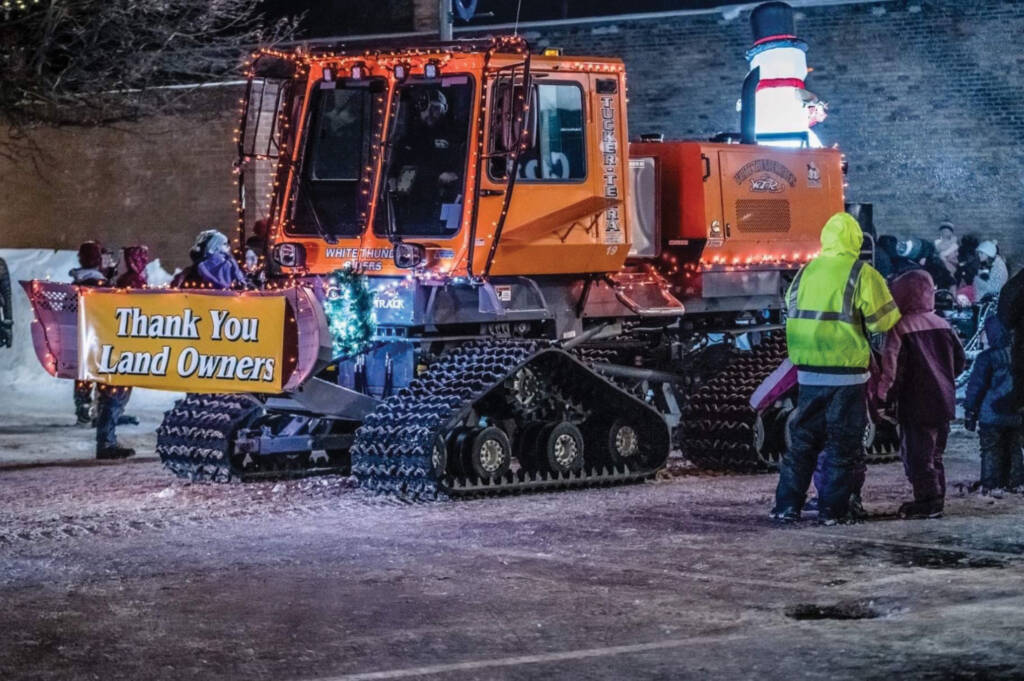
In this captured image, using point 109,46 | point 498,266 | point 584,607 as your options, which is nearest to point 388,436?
point 498,266

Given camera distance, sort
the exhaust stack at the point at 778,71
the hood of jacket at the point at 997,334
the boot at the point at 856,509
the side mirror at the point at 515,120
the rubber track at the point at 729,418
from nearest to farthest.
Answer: the boot at the point at 856,509 → the side mirror at the point at 515,120 → the hood of jacket at the point at 997,334 → the rubber track at the point at 729,418 → the exhaust stack at the point at 778,71

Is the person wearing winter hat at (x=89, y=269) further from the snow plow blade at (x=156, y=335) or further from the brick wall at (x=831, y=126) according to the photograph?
the brick wall at (x=831, y=126)

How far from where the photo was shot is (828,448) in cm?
1062

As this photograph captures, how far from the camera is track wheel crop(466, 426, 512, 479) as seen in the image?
39.0ft

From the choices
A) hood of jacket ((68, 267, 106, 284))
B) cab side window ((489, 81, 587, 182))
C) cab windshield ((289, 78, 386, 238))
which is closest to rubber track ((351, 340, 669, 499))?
cab side window ((489, 81, 587, 182))

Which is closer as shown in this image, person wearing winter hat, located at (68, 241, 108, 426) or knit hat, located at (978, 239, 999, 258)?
person wearing winter hat, located at (68, 241, 108, 426)

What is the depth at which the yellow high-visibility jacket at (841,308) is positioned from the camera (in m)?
10.5

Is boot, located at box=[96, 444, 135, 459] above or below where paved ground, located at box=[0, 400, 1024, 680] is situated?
above

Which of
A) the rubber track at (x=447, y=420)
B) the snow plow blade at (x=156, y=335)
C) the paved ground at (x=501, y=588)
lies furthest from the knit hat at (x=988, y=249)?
the snow plow blade at (x=156, y=335)

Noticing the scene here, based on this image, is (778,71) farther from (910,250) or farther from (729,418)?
(729,418)

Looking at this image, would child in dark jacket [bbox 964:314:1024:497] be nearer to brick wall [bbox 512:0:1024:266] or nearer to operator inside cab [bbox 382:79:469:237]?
operator inside cab [bbox 382:79:469:237]

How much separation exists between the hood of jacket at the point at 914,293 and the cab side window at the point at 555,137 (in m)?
2.62

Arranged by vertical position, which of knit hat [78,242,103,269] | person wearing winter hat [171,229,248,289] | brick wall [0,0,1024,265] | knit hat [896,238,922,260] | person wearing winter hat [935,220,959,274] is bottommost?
person wearing winter hat [171,229,248,289]

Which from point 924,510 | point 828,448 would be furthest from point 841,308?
point 924,510
